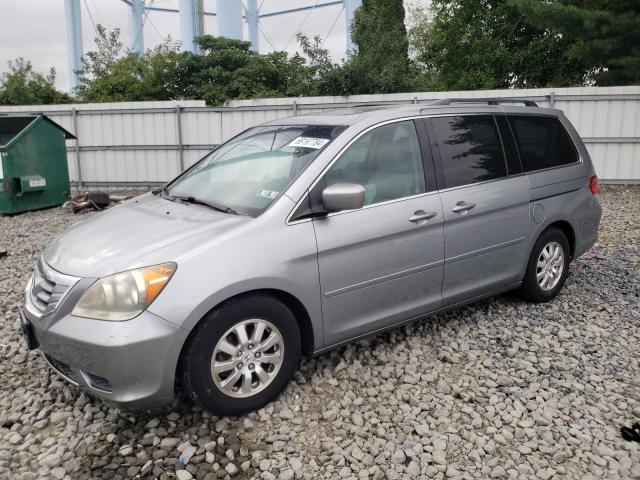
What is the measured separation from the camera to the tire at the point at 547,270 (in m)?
4.60

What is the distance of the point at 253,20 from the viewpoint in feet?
105

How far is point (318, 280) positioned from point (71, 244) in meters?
1.44

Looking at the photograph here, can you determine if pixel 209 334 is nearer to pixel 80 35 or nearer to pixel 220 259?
pixel 220 259

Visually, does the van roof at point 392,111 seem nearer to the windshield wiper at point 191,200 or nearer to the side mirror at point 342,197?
the side mirror at point 342,197

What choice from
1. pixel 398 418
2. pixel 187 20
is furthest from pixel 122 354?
pixel 187 20

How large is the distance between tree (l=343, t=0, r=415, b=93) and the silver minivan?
1193 centimetres

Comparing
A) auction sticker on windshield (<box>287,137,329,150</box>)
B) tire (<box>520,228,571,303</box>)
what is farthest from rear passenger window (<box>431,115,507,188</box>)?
auction sticker on windshield (<box>287,137,329,150</box>)

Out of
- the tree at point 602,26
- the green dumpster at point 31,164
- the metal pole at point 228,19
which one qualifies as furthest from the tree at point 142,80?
the tree at point 602,26

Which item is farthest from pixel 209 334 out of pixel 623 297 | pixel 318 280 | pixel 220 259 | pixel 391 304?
pixel 623 297

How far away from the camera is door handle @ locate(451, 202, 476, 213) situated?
3877mm

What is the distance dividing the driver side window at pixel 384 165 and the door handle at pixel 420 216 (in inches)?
5.7

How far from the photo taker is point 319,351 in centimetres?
336

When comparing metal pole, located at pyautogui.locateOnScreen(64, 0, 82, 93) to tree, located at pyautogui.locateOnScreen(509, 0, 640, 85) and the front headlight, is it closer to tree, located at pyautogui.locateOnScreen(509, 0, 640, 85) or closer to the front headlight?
tree, located at pyautogui.locateOnScreen(509, 0, 640, 85)

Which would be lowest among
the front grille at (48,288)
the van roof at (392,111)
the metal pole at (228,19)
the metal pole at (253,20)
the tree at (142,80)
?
the front grille at (48,288)
